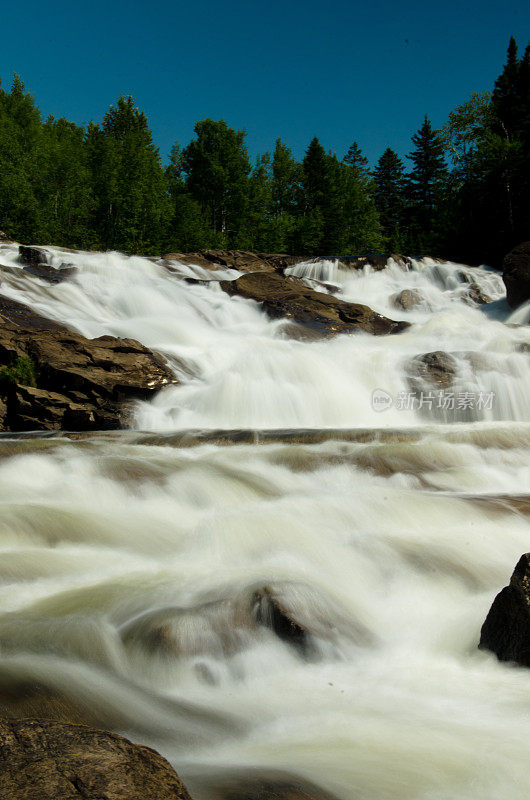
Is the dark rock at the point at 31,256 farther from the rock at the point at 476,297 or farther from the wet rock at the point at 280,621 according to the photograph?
the wet rock at the point at 280,621

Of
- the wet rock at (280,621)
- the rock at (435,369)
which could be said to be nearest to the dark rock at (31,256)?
the rock at (435,369)

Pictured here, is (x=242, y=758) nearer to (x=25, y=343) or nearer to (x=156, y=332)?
(x=25, y=343)

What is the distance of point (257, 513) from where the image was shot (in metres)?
5.99

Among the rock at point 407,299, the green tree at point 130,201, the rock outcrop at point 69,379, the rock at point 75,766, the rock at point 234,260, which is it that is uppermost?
the green tree at point 130,201

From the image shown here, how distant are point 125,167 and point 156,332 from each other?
26.4 m

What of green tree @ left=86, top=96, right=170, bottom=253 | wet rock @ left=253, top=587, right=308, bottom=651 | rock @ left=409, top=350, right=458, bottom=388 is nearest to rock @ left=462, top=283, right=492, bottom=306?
rock @ left=409, top=350, right=458, bottom=388

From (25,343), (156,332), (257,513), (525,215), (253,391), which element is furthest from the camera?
(525,215)

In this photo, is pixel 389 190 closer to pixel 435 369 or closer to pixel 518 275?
pixel 518 275

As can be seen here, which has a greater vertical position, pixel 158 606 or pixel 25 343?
pixel 25 343

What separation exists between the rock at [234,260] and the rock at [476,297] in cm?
753

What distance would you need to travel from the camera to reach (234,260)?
2492cm

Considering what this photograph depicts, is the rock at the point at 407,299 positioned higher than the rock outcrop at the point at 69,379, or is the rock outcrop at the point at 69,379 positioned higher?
the rock at the point at 407,299

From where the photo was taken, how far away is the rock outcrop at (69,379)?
10.0 meters

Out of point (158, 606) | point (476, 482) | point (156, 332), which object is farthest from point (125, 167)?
point (158, 606)
